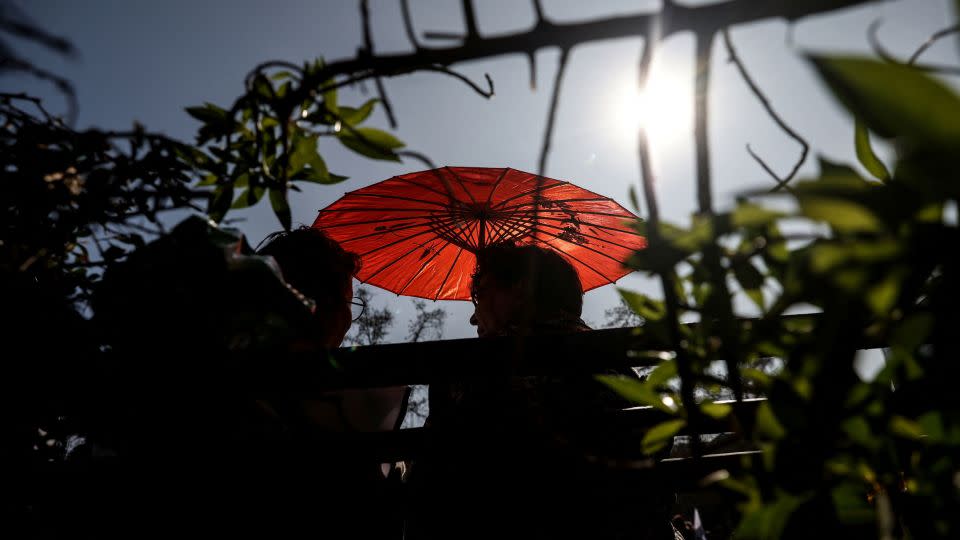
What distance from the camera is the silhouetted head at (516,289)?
2.41 m

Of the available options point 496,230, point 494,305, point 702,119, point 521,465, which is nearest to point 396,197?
point 496,230

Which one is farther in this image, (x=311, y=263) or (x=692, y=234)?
(x=311, y=263)

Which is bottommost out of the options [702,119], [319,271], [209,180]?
[702,119]

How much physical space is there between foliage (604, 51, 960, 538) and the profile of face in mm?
1789

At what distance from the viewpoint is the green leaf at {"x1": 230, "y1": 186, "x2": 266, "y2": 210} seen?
92 cm

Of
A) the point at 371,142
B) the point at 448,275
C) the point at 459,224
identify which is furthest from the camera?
the point at 448,275

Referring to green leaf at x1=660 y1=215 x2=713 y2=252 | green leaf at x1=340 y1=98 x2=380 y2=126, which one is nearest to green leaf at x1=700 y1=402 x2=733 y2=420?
green leaf at x1=660 y1=215 x2=713 y2=252

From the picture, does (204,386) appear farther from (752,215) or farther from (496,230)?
(496,230)

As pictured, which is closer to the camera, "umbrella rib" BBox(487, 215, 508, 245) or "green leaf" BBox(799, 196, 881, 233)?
"green leaf" BBox(799, 196, 881, 233)

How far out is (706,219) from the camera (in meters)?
0.51

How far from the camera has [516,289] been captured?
8.32 ft

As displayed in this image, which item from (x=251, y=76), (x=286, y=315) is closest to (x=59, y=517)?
(x=286, y=315)

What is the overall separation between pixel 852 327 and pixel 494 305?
221 centimetres

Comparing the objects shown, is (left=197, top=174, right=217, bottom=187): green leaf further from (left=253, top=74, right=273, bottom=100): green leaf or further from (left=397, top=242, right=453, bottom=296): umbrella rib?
(left=397, top=242, right=453, bottom=296): umbrella rib
